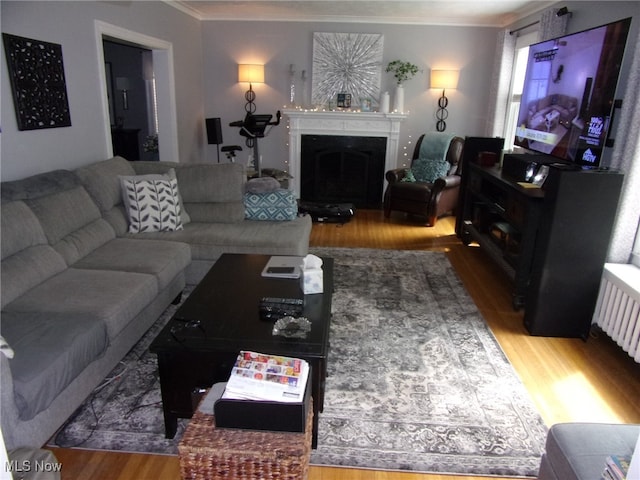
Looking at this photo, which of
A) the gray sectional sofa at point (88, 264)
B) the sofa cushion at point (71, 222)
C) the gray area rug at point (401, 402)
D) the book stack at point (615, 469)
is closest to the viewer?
the book stack at point (615, 469)

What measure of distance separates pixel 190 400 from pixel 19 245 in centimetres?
126

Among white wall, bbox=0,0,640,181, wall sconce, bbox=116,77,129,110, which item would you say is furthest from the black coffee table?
wall sconce, bbox=116,77,129,110

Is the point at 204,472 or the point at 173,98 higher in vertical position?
the point at 173,98

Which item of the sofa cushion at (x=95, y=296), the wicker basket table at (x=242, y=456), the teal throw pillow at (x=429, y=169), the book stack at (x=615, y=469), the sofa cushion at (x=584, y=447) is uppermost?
the teal throw pillow at (x=429, y=169)

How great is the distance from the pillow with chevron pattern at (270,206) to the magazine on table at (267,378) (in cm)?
212

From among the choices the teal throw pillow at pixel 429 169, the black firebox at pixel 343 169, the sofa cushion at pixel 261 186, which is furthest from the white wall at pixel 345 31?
Answer: the sofa cushion at pixel 261 186

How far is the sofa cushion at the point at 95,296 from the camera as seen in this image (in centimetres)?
211

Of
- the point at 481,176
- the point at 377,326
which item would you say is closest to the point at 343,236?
the point at 481,176

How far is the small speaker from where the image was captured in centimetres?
572

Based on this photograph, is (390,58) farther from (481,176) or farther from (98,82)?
(98,82)

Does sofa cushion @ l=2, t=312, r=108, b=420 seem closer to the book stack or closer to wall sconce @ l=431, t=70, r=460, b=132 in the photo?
the book stack

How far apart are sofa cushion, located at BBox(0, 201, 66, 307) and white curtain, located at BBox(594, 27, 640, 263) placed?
10.7 ft

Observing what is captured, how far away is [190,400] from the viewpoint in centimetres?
189

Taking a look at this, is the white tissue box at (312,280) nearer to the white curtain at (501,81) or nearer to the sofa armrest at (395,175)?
the sofa armrest at (395,175)
